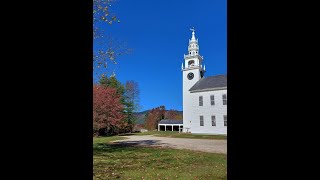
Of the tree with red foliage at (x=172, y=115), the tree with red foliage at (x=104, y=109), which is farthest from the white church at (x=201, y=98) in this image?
the tree with red foliage at (x=172, y=115)

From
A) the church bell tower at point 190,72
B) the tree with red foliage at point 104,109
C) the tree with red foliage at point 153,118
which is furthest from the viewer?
the tree with red foliage at point 153,118

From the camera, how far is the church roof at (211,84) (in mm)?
28850

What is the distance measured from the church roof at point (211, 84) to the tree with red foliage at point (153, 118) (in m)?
18.0

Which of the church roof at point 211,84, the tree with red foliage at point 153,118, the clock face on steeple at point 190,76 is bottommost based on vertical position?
the tree with red foliage at point 153,118

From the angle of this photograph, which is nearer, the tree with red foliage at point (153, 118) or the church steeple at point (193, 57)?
the church steeple at point (193, 57)

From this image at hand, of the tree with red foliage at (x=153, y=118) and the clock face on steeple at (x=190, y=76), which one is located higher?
A: the clock face on steeple at (x=190, y=76)

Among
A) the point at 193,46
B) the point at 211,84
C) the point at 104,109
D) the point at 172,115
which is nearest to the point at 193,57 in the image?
the point at 193,46

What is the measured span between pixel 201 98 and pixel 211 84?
2417 millimetres

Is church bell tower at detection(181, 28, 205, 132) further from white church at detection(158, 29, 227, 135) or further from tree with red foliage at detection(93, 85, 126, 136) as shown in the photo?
tree with red foliage at detection(93, 85, 126, 136)

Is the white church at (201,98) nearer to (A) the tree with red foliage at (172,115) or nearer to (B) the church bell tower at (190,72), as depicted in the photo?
(B) the church bell tower at (190,72)

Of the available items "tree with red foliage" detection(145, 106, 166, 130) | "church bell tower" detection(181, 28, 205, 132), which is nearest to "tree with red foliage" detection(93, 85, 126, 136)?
"church bell tower" detection(181, 28, 205, 132)

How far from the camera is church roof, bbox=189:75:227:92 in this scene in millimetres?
28850
